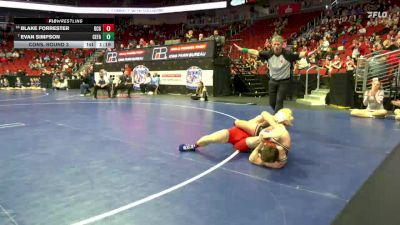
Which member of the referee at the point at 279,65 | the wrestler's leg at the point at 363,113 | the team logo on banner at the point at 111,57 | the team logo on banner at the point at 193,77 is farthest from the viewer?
the team logo on banner at the point at 111,57

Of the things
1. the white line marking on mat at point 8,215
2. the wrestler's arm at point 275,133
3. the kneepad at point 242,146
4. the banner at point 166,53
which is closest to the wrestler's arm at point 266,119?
the wrestler's arm at point 275,133

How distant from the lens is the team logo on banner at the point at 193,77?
1869 cm

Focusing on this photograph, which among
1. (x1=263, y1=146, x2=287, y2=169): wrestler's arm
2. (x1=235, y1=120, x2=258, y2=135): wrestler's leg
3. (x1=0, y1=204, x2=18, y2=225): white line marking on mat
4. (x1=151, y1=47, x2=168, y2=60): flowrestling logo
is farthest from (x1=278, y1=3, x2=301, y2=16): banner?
(x1=0, y1=204, x2=18, y2=225): white line marking on mat

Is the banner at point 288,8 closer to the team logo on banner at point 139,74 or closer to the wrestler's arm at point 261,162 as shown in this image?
the team logo on banner at point 139,74

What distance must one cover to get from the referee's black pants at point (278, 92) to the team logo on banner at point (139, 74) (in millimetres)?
15566

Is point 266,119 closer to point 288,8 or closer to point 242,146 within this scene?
point 242,146

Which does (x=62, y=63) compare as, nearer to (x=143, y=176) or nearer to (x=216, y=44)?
(x=216, y=44)

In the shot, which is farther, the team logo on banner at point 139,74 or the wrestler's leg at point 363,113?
the team logo on banner at point 139,74

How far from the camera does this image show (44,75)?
99.6 ft

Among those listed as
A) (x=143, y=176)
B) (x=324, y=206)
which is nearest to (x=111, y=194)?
(x=143, y=176)

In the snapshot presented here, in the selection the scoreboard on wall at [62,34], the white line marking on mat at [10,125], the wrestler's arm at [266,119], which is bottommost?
the white line marking on mat at [10,125]

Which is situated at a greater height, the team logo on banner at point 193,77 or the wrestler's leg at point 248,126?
the team logo on banner at point 193,77

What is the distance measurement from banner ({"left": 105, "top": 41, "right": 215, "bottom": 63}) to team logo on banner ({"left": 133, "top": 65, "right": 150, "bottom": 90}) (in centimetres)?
59

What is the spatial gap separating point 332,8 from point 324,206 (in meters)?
26.8
